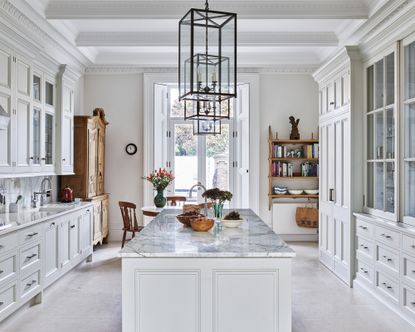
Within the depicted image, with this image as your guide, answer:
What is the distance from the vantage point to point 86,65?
722 cm

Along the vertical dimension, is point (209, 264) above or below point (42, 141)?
below

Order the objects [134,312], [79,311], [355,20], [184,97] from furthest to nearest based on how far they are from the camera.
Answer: [355,20] → [79,311] → [184,97] → [134,312]

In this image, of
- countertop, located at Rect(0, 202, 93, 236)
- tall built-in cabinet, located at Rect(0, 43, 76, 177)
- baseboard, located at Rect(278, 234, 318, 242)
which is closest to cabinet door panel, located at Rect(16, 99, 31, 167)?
tall built-in cabinet, located at Rect(0, 43, 76, 177)

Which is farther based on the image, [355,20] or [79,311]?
[355,20]

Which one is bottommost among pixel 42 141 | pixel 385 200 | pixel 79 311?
pixel 79 311

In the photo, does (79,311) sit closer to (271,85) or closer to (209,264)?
(209,264)

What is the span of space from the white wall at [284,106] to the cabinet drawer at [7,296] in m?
4.63

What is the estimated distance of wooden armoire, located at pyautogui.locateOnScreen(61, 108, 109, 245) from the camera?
612cm

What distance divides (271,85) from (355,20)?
2.40 m

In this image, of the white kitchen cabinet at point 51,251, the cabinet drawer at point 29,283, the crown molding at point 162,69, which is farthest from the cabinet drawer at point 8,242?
the crown molding at point 162,69

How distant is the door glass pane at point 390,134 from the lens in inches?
160

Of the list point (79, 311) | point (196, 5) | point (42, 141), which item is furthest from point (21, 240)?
point (196, 5)

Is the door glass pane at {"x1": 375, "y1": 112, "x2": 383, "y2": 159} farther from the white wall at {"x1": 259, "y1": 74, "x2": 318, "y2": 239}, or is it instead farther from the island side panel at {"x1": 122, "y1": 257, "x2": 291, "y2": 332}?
the white wall at {"x1": 259, "y1": 74, "x2": 318, "y2": 239}

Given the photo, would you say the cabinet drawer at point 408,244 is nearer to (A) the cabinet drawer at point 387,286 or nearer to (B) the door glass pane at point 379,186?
(A) the cabinet drawer at point 387,286
